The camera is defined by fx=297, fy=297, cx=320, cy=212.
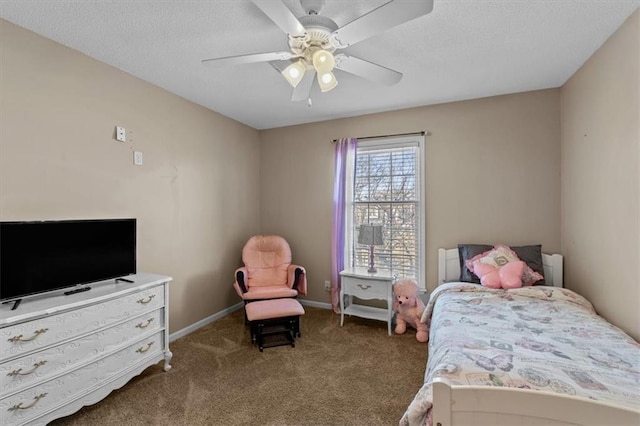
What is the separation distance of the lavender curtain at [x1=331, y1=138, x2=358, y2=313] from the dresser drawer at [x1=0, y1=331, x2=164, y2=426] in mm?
2119

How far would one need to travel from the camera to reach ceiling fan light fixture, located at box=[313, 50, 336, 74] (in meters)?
1.64

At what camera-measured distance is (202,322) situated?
3383 millimetres

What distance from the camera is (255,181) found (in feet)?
14.2

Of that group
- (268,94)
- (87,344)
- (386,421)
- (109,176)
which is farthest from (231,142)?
(386,421)

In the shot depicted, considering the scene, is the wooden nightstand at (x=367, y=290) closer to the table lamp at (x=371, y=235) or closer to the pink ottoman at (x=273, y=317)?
the table lamp at (x=371, y=235)

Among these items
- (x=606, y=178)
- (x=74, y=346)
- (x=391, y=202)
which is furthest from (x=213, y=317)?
(x=606, y=178)

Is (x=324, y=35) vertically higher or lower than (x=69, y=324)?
higher

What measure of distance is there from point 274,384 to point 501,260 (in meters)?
2.25

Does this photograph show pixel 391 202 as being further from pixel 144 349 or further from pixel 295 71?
pixel 144 349

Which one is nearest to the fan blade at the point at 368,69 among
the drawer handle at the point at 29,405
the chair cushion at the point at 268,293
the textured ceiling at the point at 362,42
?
the textured ceiling at the point at 362,42

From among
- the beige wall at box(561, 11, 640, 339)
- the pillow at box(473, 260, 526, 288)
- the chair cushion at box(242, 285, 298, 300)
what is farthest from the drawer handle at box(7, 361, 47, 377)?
the beige wall at box(561, 11, 640, 339)

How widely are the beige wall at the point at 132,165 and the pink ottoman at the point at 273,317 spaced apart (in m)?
0.85

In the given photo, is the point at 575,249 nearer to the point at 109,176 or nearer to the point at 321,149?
the point at 321,149

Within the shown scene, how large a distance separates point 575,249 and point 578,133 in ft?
3.36
